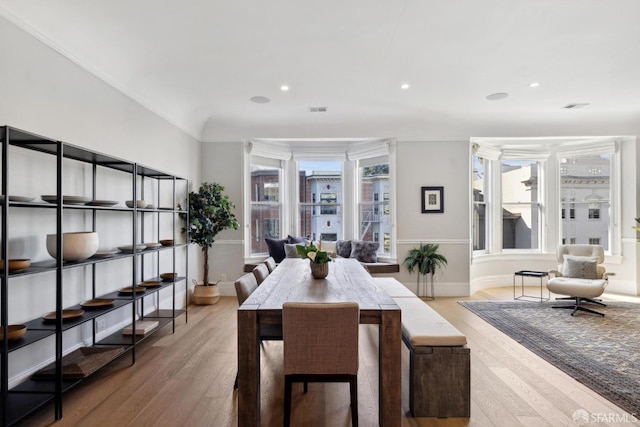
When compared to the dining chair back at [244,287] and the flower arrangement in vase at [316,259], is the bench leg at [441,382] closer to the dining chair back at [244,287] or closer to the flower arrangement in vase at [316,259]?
the flower arrangement in vase at [316,259]

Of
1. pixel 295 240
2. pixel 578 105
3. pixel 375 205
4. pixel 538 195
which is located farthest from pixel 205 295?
pixel 538 195

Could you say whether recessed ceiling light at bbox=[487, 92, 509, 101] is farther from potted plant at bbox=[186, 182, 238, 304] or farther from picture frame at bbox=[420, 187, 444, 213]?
potted plant at bbox=[186, 182, 238, 304]

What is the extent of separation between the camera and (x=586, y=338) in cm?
339

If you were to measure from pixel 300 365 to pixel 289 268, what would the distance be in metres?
1.55

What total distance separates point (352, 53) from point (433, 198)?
9.76 feet

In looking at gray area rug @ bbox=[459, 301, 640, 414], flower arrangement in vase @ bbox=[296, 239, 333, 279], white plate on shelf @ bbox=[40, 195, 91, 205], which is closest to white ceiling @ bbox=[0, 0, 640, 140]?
white plate on shelf @ bbox=[40, 195, 91, 205]

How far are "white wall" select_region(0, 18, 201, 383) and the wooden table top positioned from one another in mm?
1578

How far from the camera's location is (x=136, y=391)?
2.40 m

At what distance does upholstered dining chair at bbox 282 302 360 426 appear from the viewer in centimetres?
183

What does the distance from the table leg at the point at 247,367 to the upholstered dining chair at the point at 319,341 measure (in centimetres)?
19

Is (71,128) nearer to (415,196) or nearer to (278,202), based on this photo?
(278,202)

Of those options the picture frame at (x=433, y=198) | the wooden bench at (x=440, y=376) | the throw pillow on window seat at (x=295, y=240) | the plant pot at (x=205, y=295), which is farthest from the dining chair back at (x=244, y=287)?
the picture frame at (x=433, y=198)

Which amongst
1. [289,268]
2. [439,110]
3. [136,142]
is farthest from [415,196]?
[136,142]

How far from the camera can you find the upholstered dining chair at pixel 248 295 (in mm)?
2127
